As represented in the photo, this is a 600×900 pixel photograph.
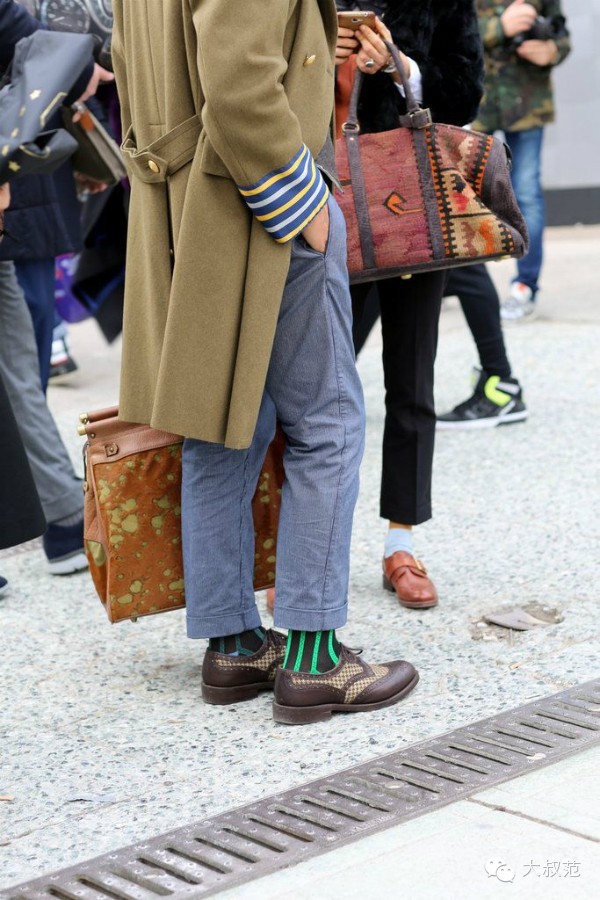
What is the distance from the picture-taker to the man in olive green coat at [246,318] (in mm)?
2697

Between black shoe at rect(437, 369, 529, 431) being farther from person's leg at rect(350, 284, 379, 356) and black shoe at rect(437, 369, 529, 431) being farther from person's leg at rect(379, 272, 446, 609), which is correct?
person's leg at rect(379, 272, 446, 609)

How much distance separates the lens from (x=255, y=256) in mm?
2807

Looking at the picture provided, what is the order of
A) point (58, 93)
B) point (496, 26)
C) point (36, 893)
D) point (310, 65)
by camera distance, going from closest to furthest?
point (36, 893)
point (310, 65)
point (58, 93)
point (496, 26)

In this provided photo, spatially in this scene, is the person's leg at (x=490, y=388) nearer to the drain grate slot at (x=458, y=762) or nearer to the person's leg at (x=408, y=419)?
the person's leg at (x=408, y=419)

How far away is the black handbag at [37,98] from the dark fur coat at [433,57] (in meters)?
0.77

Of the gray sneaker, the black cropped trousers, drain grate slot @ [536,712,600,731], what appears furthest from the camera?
the gray sneaker

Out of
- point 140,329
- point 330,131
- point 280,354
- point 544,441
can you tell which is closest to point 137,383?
point 140,329

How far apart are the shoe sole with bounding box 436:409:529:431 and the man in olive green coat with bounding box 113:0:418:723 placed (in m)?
2.67

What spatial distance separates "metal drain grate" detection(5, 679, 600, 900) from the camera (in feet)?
7.91

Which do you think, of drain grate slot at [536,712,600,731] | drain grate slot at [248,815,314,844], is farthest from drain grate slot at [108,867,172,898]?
drain grate slot at [536,712,600,731]

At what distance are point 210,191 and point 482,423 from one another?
3152 mm

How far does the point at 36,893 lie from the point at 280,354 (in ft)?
3.99

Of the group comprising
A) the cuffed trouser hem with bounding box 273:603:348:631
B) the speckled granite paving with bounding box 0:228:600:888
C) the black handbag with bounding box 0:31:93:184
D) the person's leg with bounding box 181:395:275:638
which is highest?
the black handbag with bounding box 0:31:93:184

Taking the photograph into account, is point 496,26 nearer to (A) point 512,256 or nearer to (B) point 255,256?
(A) point 512,256
